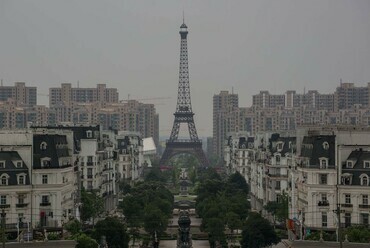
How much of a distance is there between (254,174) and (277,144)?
20.4 metres

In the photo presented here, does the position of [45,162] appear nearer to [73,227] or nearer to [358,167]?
[73,227]

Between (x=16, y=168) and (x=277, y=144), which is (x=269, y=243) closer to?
(x=16, y=168)

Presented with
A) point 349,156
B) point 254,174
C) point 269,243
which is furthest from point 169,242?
point 254,174

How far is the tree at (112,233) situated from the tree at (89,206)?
14635 mm

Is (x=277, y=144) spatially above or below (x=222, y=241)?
above

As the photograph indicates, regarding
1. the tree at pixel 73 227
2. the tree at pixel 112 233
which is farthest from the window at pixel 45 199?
the tree at pixel 112 233

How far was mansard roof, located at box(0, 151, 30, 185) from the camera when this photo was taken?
6419cm

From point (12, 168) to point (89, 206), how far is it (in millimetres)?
13951

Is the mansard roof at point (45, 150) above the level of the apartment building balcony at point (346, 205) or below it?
above

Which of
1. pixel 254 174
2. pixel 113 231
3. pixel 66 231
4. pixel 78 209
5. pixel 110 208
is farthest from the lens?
pixel 254 174

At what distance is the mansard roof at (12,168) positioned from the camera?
64188 mm

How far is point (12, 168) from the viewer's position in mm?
64562

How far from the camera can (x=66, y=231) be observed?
6694 cm

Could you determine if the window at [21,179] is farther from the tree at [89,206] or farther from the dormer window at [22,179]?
the tree at [89,206]
